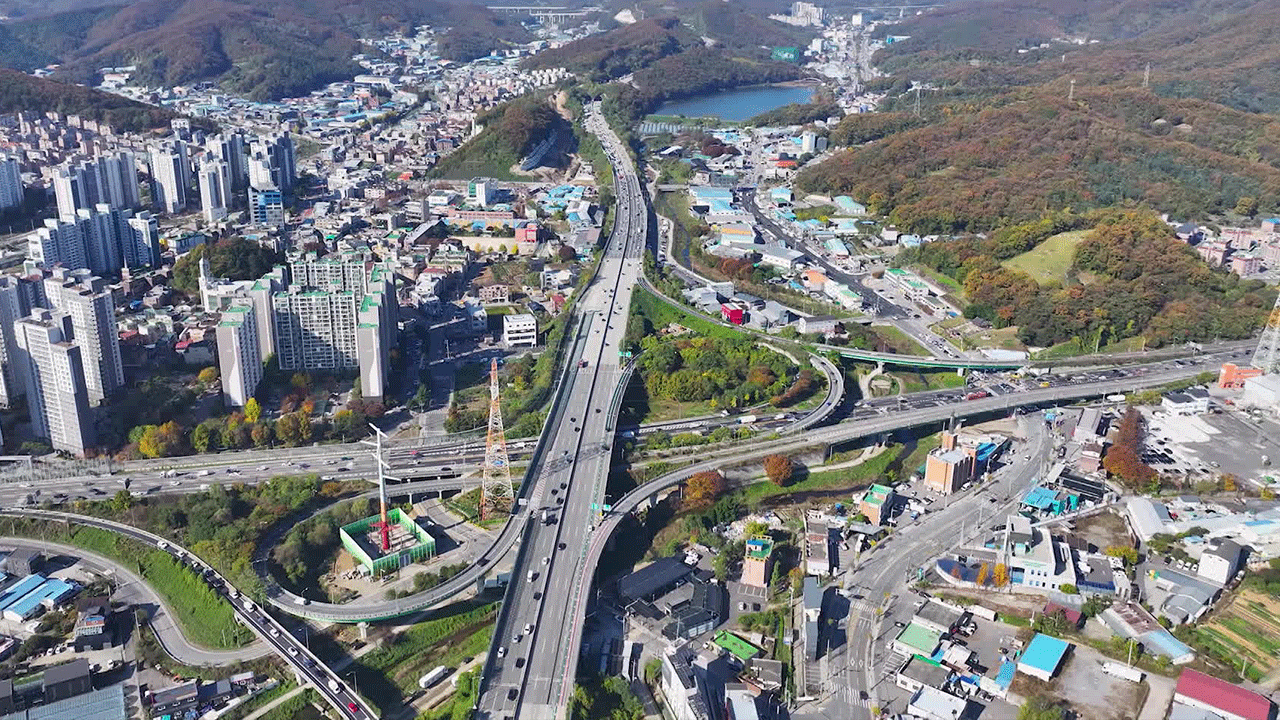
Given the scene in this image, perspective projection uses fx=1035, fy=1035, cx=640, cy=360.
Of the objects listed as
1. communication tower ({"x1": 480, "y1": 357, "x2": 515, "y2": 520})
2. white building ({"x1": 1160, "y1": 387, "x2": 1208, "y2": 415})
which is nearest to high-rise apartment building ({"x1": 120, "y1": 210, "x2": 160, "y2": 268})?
communication tower ({"x1": 480, "y1": 357, "x2": 515, "y2": 520})

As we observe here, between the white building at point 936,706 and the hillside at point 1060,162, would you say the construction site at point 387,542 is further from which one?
the hillside at point 1060,162

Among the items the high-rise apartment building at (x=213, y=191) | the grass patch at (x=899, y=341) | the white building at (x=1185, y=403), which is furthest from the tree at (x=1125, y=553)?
the high-rise apartment building at (x=213, y=191)

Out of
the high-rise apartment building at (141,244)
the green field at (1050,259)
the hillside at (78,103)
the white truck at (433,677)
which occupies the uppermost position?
the hillside at (78,103)

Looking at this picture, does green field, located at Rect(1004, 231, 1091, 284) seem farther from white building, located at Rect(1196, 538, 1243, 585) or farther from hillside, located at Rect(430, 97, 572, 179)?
hillside, located at Rect(430, 97, 572, 179)

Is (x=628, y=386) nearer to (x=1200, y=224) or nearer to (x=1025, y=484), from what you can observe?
(x=1025, y=484)

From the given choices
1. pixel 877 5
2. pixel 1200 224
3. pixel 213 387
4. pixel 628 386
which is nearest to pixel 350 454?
pixel 213 387

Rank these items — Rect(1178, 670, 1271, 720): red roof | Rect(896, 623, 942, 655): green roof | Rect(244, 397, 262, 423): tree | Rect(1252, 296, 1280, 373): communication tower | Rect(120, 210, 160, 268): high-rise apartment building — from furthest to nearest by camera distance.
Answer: Rect(120, 210, 160, 268): high-rise apartment building → Rect(1252, 296, 1280, 373): communication tower → Rect(244, 397, 262, 423): tree → Rect(896, 623, 942, 655): green roof → Rect(1178, 670, 1271, 720): red roof

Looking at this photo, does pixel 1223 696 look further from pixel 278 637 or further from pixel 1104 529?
pixel 278 637
